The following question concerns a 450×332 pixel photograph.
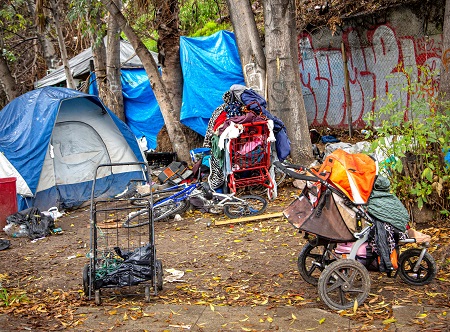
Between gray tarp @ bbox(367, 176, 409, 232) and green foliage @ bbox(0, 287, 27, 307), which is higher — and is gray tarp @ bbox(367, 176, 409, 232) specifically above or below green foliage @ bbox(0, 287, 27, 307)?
above

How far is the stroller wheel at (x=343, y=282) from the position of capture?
16.5 feet

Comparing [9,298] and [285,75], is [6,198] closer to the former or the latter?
[9,298]

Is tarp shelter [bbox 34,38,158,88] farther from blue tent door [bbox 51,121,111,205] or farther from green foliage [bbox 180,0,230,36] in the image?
blue tent door [bbox 51,121,111,205]

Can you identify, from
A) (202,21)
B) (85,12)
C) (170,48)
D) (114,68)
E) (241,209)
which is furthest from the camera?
(202,21)

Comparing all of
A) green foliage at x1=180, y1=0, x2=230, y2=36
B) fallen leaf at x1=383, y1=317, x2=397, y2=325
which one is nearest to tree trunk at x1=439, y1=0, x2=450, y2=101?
fallen leaf at x1=383, y1=317, x2=397, y2=325

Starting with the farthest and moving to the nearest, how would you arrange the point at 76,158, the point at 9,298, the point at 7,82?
the point at 7,82, the point at 76,158, the point at 9,298

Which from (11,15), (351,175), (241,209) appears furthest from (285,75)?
(11,15)

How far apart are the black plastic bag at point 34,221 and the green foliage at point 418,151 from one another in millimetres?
5292

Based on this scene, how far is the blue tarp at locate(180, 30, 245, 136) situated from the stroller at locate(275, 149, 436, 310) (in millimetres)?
7605

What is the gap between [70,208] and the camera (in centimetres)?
1073

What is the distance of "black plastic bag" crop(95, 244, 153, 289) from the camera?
549cm

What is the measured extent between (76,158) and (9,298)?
5.51m

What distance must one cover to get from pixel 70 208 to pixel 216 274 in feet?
16.9

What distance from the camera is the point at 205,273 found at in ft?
21.4
